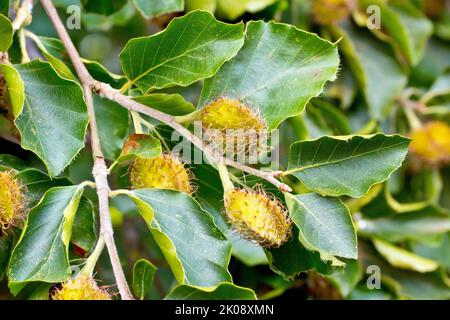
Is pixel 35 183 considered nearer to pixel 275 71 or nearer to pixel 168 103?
pixel 168 103

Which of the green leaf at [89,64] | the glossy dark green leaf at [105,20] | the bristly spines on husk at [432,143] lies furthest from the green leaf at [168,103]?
the bristly spines on husk at [432,143]

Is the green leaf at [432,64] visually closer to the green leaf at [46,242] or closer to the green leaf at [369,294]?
the green leaf at [369,294]

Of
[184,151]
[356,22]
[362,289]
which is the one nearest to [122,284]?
[184,151]

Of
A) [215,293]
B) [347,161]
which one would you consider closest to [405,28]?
[347,161]

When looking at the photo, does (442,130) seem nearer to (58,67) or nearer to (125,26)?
(125,26)

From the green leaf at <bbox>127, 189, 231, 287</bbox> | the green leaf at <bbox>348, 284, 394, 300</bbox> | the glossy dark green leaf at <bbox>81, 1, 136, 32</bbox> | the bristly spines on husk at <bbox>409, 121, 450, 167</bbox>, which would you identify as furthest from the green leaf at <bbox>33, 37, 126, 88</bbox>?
the bristly spines on husk at <bbox>409, 121, 450, 167</bbox>
